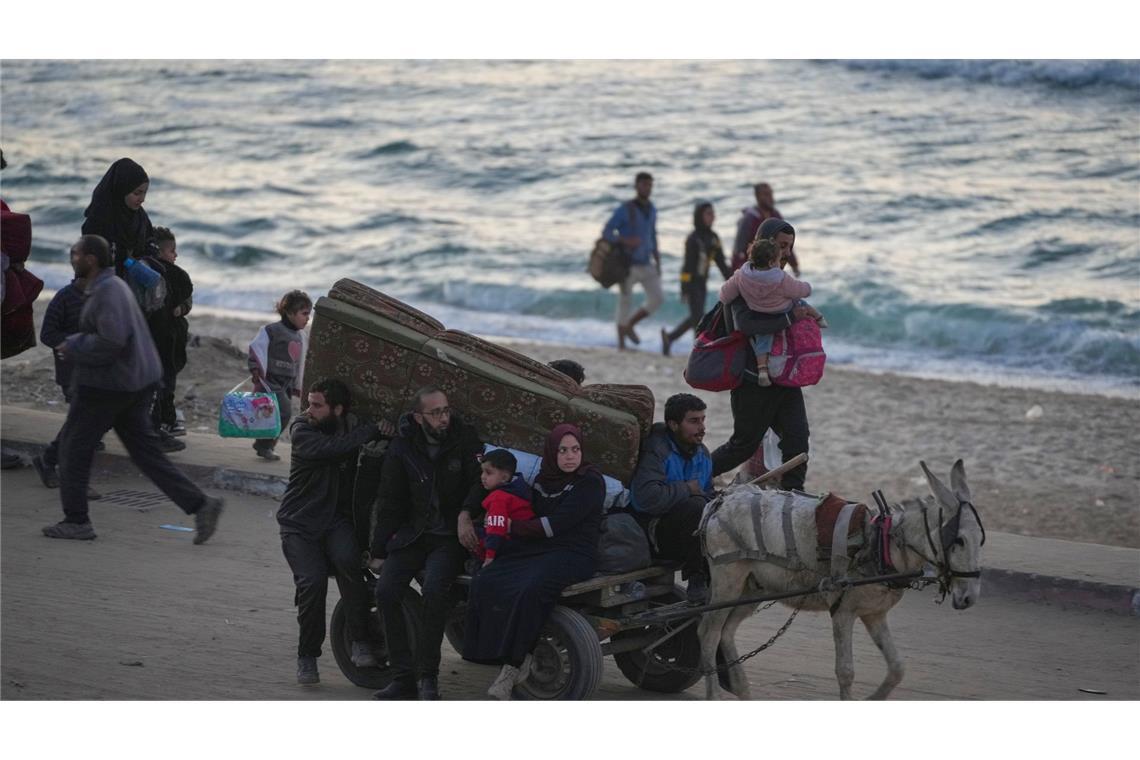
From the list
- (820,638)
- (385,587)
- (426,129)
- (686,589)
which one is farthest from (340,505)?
(426,129)

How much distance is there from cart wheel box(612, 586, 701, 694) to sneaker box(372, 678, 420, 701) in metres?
0.94

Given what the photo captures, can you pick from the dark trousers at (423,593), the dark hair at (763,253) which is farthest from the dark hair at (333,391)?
the dark hair at (763,253)

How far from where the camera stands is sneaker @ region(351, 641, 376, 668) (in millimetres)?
7031

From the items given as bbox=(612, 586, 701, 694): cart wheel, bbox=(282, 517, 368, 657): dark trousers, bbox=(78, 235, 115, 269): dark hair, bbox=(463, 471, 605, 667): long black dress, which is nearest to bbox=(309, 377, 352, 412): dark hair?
bbox=(282, 517, 368, 657): dark trousers

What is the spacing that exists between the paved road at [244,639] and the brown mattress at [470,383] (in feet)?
3.91

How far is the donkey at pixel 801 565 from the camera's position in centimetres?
627

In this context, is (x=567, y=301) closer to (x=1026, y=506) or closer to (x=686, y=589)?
(x=1026, y=506)

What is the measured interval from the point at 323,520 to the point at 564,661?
1318 mm

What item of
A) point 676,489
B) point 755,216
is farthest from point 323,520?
point 755,216

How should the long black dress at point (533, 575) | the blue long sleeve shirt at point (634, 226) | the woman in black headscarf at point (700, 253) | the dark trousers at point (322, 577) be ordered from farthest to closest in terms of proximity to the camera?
Answer: the blue long sleeve shirt at point (634, 226), the woman in black headscarf at point (700, 253), the dark trousers at point (322, 577), the long black dress at point (533, 575)

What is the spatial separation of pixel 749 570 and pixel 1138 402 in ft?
37.0

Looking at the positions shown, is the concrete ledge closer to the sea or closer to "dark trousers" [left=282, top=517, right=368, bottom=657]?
"dark trousers" [left=282, top=517, right=368, bottom=657]

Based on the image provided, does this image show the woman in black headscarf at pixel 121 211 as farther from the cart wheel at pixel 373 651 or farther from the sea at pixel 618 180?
the sea at pixel 618 180

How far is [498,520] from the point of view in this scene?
6492 mm
